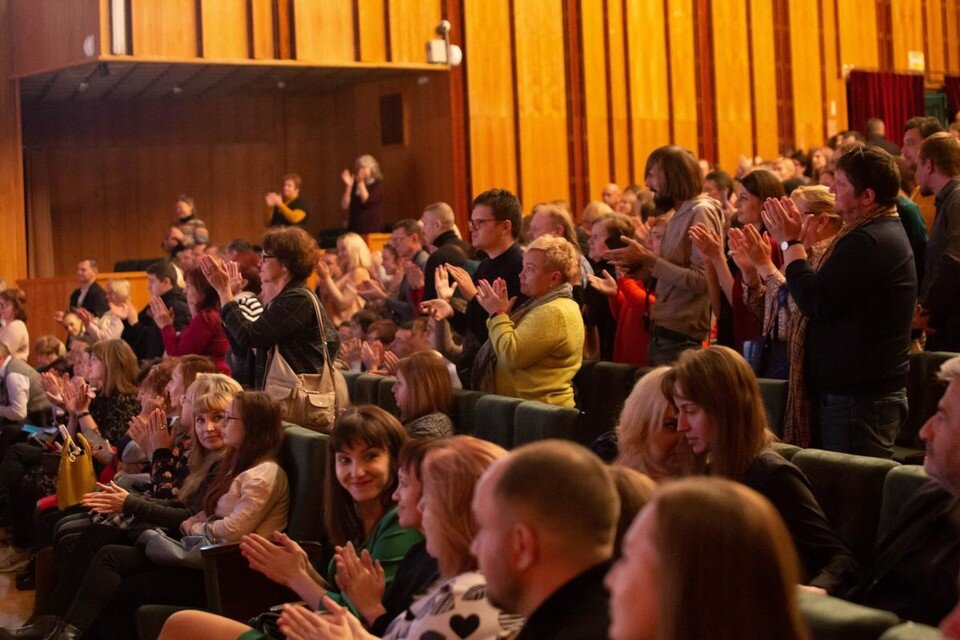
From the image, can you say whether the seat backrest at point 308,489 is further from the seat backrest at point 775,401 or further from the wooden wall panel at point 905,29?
the wooden wall panel at point 905,29

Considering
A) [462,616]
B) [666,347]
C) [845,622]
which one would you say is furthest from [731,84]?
[845,622]

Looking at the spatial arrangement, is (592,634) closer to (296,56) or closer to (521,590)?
(521,590)

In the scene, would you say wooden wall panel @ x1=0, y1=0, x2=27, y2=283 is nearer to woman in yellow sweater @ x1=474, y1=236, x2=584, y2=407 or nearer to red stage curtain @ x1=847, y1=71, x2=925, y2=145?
woman in yellow sweater @ x1=474, y1=236, x2=584, y2=407

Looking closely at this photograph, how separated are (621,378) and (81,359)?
310 cm

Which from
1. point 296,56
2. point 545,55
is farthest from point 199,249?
point 545,55

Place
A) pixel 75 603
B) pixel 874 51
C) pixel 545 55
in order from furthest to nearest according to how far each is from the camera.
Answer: pixel 874 51, pixel 545 55, pixel 75 603

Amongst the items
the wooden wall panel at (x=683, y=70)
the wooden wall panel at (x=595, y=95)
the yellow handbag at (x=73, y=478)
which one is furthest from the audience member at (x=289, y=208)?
the yellow handbag at (x=73, y=478)

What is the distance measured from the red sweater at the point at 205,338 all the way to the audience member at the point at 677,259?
188cm

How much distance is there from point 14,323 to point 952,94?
10.9 meters

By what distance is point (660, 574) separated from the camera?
146 centimetres

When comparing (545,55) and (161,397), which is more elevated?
(545,55)

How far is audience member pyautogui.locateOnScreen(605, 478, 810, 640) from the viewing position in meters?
1.43

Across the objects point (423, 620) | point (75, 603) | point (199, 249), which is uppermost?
point (199, 249)

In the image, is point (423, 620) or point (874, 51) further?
point (874, 51)
